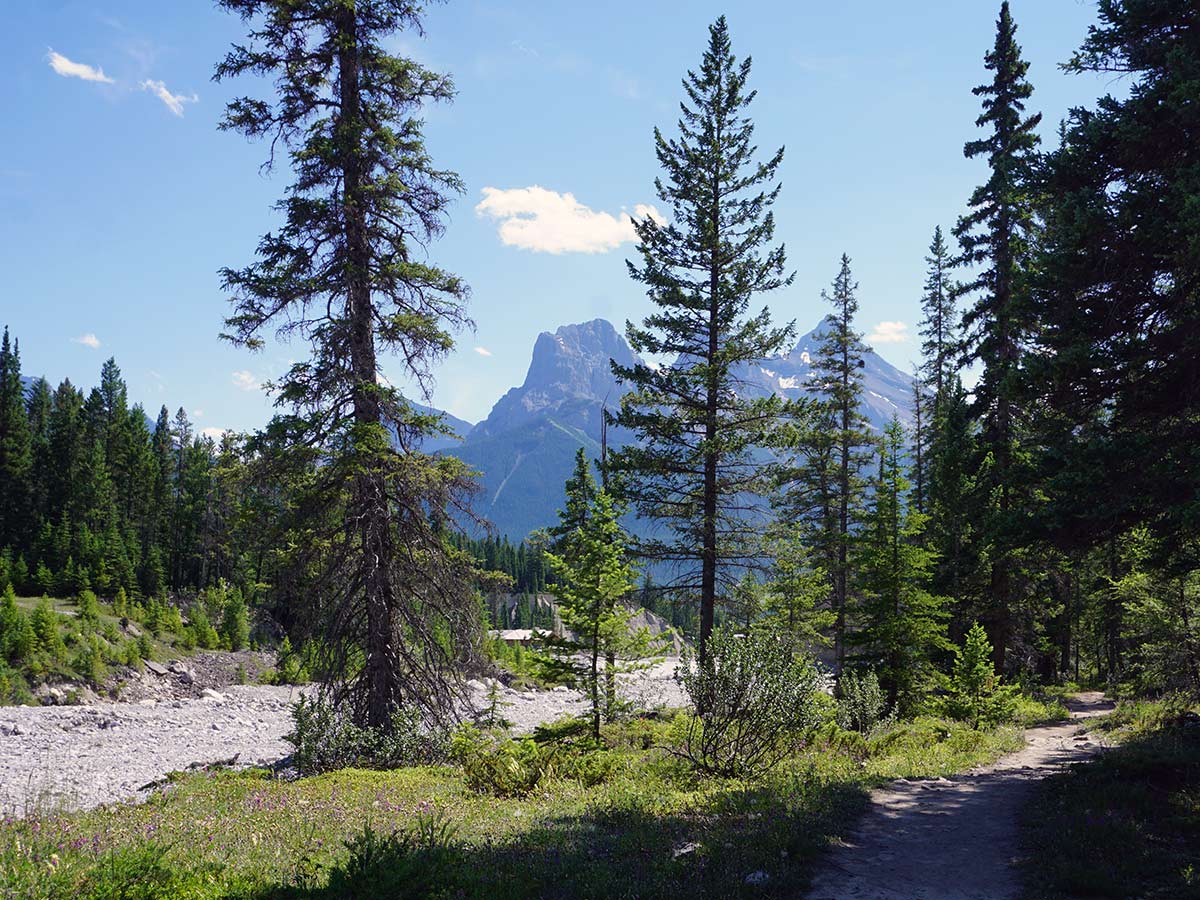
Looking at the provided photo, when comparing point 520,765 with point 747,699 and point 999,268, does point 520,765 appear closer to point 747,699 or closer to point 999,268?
point 747,699

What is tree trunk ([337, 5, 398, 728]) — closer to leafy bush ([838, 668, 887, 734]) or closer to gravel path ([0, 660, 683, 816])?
gravel path ([0, 660, 683, 816])

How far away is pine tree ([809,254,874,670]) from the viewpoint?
28.3m

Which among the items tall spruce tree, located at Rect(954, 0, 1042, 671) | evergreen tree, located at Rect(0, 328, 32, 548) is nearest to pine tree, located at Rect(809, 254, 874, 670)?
tall spruce tree, located at Rect(954, 0, 1042, 671)

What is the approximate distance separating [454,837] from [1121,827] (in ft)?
22.1

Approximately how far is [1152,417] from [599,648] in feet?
35.5

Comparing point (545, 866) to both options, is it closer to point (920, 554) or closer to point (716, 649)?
point (716, 649)

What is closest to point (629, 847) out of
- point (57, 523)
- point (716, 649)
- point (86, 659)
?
point (716, 649)

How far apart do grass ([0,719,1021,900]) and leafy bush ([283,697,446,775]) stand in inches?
51.0

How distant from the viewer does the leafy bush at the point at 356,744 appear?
13.5 meters

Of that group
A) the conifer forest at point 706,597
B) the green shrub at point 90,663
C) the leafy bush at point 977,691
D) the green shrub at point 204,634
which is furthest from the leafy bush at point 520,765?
the green shrub at point 204,634

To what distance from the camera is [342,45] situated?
14.2 metres

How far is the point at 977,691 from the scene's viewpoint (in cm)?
1703

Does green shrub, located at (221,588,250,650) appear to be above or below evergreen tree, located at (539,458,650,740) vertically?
below

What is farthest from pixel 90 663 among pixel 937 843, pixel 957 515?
pixel 937 843
